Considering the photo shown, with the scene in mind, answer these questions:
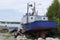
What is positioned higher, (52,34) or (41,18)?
(41,18)

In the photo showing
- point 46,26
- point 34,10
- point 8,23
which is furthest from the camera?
point 8,23

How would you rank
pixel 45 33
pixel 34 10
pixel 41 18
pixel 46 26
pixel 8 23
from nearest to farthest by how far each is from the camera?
pixel 46 26 → pixel 45 33 → pixel 41 18 → pixel 34 10 → pixel 8 23

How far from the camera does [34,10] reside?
5691 centimetres

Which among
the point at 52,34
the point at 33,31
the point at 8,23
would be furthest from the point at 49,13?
the point at 8,23

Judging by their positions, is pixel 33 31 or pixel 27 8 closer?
pixel 33 31

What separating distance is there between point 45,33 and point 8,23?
5689cm

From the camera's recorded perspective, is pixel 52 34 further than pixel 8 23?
No

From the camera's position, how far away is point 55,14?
56312 mm

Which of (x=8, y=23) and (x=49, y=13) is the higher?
(x=49, y=13)

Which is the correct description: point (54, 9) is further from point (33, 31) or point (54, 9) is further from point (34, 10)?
point (33, 31)

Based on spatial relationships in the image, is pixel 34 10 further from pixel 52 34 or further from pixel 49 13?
pixel 52 34

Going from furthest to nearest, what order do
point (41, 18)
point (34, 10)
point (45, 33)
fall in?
1. point (34, 10)
2. point (41, 18)
3. point (45, 33)

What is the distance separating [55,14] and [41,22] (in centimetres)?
1636

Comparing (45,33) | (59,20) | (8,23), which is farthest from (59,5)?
(8,23)
